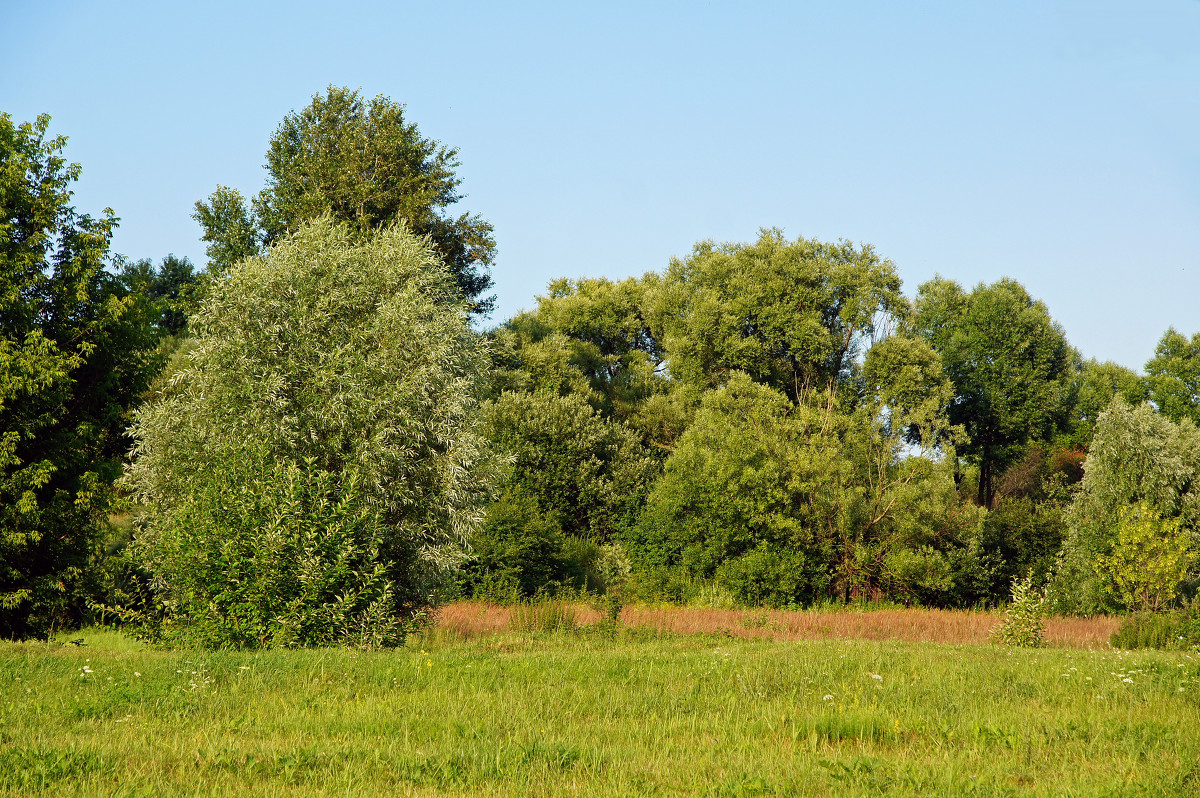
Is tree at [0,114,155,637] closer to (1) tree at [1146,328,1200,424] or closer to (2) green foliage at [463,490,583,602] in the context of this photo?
(2) green foliage at [463,490,583,602]

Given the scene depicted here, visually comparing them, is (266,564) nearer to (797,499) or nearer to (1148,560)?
(797,499)

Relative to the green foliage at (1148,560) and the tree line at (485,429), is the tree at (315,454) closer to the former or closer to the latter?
the tree line at (485,429)

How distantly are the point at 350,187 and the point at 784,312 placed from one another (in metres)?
18.7

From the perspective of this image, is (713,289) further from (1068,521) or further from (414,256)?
(414,256)

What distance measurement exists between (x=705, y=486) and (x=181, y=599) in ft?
76.7

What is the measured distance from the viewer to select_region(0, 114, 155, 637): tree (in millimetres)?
18641

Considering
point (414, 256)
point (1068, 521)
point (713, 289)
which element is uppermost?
point (713, 289)

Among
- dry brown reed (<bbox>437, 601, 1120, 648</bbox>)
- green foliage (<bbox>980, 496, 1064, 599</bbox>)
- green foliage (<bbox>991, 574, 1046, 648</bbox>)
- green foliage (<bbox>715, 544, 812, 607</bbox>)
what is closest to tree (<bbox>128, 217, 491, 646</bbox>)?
dry brown reed (<bbox>437, 601, 1120, 648</bbox>)

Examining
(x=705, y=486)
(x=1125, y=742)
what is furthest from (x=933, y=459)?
(x=1125, y=742)

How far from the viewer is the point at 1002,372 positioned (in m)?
50.7

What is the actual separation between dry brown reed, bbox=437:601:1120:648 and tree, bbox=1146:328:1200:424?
25.7 meters

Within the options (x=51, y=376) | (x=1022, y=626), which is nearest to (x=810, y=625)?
(x=1022, y=626)

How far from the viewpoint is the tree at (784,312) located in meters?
38.3

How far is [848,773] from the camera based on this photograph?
6.42 meters
